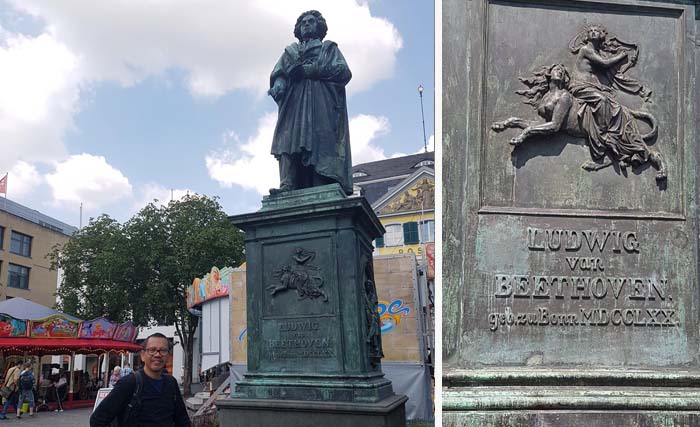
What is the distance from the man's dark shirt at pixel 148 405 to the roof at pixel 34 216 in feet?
147

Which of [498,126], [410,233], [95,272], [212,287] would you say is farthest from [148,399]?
[410,233]

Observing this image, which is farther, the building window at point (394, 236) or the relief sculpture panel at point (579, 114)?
the building window at point (394, 236)

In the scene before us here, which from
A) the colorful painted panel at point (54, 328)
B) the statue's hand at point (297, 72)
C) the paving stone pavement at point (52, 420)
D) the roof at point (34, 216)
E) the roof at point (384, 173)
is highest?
the roof at point (384, 173)

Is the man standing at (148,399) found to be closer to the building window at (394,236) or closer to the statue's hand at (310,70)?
the statue's hand at (310,70)

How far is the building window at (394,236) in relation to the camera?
3897 cm

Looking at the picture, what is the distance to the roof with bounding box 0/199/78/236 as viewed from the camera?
155 feet

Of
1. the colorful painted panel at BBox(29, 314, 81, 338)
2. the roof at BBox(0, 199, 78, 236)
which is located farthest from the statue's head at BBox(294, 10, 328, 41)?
the roof at BBox(0, 199, 78, 236)

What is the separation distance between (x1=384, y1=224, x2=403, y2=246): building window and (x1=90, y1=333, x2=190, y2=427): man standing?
35.2 metres

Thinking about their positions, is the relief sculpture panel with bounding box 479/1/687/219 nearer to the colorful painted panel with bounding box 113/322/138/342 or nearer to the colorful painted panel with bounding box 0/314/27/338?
the colorful painted panel with bounding box 0/314/27/338

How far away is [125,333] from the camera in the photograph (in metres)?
24.3

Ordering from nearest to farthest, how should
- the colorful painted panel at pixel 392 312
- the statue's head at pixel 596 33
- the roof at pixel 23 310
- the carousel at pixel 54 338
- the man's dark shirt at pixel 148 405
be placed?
the man's dark shirt at pixel 148 405 → the statue's head at pixel 596 33 → the colorful painted panel at pixel 392 312 → the carousel at pixel 54 338 → the roof at pixel 23 310

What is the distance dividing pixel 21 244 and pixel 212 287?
30.0 metres

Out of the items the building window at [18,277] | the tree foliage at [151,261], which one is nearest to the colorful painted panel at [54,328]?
the tree foliage at [151,261]

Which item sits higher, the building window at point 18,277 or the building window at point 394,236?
the building window at point 394,236
